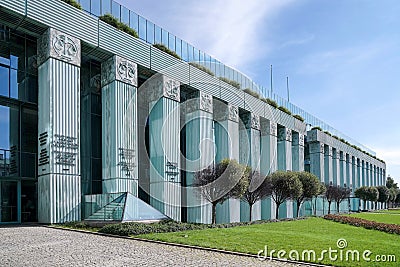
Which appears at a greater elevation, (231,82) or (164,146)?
(231,82)

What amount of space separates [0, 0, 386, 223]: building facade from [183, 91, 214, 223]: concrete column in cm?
9

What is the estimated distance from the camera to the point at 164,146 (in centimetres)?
2930

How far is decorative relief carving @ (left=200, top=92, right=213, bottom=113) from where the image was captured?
33.7 metres

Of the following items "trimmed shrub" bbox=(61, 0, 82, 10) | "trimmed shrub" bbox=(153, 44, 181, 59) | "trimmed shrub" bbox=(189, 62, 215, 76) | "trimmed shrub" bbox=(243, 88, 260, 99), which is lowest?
"trimmed shrub" bbox=(243, 88, 260, 99)

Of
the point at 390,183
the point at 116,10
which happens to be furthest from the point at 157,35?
the point at 390,183

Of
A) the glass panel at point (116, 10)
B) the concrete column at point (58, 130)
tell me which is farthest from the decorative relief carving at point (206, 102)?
the concrete column at point (58, 130)

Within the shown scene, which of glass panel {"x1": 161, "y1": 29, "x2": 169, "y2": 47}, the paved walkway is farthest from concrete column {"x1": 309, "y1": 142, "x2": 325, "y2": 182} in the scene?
the paved walkway

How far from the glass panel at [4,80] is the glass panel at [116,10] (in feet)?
27.2

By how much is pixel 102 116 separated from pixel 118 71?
3286mm

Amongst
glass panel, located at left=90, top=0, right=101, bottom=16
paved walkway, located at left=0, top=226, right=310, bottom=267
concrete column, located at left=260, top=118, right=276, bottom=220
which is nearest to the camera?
paved walkway, located at left=0, top=226, right=310, bottom=267

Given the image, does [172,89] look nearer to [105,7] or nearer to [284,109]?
[105,7]

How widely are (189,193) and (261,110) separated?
53.2ft

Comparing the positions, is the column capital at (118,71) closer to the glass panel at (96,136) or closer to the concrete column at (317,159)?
the glass panel at (96,136)

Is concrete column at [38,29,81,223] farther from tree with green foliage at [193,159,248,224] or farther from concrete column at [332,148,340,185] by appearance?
concrete column at [332,148,340,185]
